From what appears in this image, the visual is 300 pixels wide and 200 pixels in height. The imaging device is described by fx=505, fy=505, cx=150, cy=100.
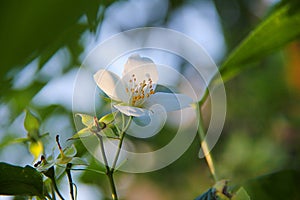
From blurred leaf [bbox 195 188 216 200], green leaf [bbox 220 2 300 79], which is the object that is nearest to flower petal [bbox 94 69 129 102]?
blurred leaf [bbox 195 188 216 200]

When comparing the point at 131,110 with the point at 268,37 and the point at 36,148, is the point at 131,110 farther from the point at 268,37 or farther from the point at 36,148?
the point at 268,37

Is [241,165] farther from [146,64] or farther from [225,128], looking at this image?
[146,64]

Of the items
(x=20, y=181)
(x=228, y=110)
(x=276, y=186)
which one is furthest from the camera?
(x=228, y=110)

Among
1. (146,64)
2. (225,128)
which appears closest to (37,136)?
(146,64)

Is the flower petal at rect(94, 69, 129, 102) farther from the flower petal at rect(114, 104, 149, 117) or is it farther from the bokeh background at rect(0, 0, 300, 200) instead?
the bokeh background at rect(0, 0, 300, 200)

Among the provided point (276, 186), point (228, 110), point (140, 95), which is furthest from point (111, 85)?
point (228, 110)

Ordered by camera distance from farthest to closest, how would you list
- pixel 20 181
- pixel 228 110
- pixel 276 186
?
1. pixel 228 110
2. pixel 276 186
3. pixel 20 181
